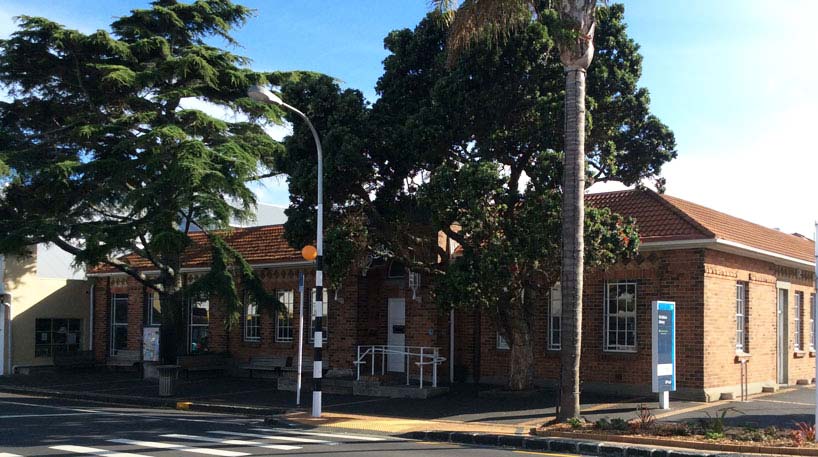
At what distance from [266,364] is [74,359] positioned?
10571mm

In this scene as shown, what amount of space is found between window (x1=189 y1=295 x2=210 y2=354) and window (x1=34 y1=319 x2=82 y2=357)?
22.6 ft

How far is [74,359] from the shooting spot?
33.9 m

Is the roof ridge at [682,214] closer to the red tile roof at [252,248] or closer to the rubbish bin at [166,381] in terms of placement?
the red tile roof at [252,248]

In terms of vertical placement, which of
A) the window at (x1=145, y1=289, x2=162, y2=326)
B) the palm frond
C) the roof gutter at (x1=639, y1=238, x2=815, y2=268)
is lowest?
the window at (x1=145, y1=289, x2=162, y2=326)

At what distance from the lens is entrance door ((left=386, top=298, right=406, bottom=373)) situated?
26.3 meters

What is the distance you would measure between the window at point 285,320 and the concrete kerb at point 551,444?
44.8ft

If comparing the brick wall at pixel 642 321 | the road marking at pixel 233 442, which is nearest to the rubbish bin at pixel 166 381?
the road marking at pixel 233 442

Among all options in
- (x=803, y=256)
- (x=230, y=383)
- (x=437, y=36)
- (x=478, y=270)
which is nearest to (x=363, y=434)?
(x=478, y=270)

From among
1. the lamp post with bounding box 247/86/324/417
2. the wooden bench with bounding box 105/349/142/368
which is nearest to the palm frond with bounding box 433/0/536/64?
the lamp post with bounding box 247/86/324/417

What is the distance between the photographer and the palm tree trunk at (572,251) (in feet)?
50.3

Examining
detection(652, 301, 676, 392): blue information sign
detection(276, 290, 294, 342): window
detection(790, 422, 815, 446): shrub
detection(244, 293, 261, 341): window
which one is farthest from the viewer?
detection(244, 293, 261, 341): window

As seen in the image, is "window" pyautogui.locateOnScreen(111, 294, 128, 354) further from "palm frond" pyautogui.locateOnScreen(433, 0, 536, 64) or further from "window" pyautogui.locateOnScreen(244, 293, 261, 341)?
"palm frond" pyautogui.locateOnScreen(433, 0, 536, 64)

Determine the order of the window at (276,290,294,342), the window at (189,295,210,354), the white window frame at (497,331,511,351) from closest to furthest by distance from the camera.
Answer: the white window frame at (497,331,511,351) < the window at (276,290,294,342) < the window at (189,295,210,354)

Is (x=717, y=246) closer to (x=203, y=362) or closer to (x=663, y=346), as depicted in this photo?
A: (x=663, y=346)
